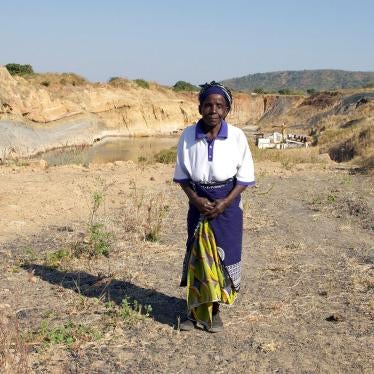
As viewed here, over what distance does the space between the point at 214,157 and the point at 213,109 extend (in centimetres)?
28

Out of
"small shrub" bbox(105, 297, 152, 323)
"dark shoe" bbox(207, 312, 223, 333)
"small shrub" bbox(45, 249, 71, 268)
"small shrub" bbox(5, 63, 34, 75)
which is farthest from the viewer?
"small shrub" bbox(5, 63, 34, 75)

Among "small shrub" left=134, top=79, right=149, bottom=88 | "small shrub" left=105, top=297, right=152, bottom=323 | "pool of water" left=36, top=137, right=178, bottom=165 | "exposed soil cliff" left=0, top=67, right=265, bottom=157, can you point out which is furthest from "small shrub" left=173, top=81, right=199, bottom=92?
"small shrub" left=105, top=297, right=152, bottom=323

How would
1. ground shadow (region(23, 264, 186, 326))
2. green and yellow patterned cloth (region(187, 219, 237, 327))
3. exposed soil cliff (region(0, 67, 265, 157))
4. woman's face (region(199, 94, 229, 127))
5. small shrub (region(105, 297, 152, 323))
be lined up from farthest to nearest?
exposed soil cliff (region(0, 67, 265, 157)), ground shadow (region(23, 264, 186, 326)), small shrub (region(105, 297, 152, 323)), green and yellow patterned cloth (region(187, 219, 237, 327)), woman's face (region(199, 94, 229, 127))

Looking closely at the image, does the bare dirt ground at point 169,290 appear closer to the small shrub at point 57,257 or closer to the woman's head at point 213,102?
the small shrub at point 57,257

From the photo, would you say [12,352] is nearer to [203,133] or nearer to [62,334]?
[62,334]

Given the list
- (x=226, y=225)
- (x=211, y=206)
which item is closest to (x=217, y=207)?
(x=211, y=206)

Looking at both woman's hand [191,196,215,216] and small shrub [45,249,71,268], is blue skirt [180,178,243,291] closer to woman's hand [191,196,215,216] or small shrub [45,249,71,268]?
woman's hand [191,196,215,216]

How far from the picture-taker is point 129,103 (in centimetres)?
3775

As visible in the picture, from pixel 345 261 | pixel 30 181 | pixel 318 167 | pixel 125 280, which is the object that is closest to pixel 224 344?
pixel 125 280

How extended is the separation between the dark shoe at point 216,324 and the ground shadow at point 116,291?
27cm

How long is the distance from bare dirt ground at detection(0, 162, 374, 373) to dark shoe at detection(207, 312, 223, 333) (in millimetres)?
76

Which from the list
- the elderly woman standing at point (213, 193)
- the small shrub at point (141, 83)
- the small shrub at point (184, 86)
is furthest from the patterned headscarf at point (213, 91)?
the small shrub at point (184, 86)

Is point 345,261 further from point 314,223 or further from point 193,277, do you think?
point 193,277

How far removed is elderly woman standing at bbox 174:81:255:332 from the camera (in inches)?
129
